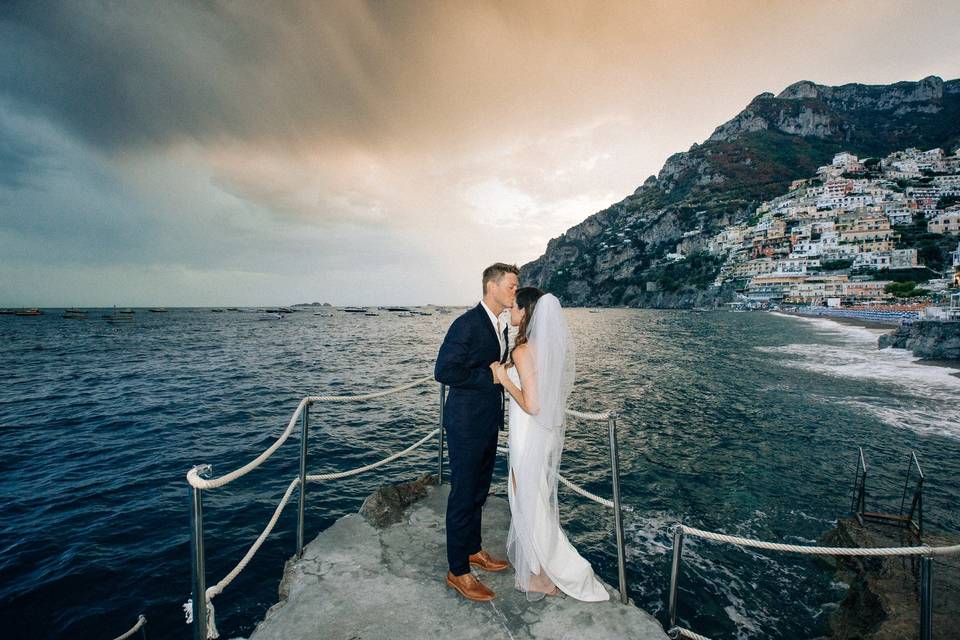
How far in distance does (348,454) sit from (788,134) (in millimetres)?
261741

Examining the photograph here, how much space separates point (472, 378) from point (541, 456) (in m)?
0.97

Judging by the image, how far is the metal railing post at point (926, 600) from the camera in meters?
2.48

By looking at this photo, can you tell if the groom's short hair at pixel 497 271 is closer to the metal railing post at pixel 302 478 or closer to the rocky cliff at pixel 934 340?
the metal railing post at pixel 302 478

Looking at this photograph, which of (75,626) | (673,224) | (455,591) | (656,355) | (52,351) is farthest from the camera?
(673,224)

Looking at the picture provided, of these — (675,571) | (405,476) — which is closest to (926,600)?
(675,571)

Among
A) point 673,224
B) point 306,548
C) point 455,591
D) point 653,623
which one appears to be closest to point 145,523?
point 306,548

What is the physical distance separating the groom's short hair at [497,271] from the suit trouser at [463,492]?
4.32 ft

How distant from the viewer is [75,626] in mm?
5430

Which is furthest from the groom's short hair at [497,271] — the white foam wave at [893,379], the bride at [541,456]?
the white foam wave at [893,379]

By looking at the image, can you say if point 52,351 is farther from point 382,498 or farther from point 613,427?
point 613,427

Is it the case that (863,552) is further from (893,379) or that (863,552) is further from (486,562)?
(893,379)

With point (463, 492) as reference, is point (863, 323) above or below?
below

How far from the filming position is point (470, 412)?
3291 mm

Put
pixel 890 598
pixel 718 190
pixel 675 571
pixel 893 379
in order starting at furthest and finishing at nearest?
1. pixel 718 190
2. pixel 893 379
3. pixel 890 598
4. pixel 675 571
